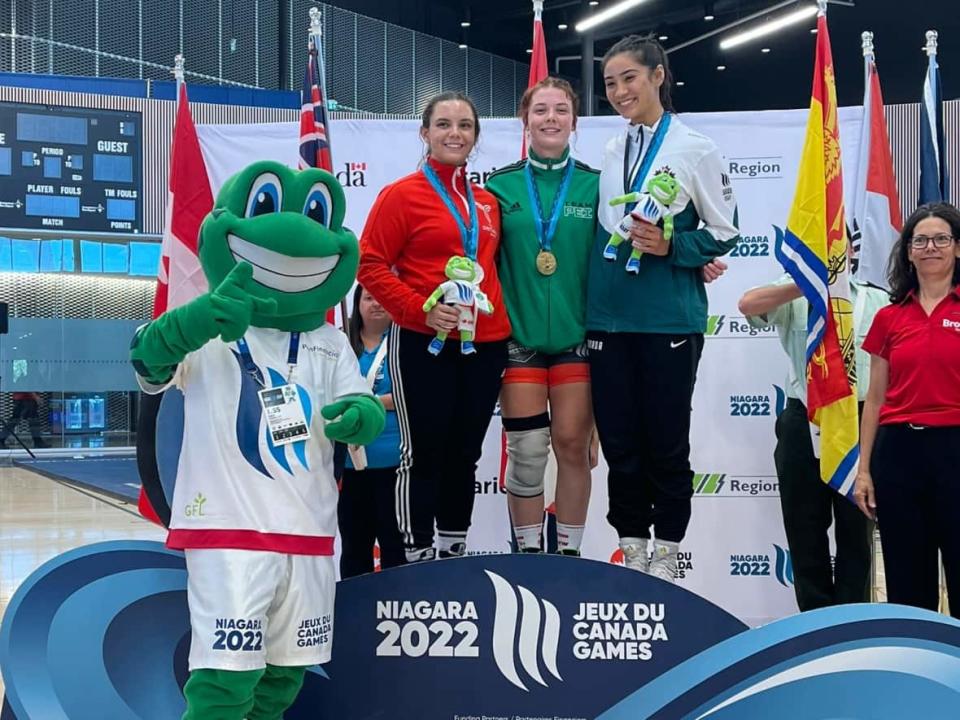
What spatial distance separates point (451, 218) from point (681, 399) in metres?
0.84

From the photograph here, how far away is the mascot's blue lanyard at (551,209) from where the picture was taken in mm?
2941

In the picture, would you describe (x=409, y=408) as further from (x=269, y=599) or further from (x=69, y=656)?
(x=69, y=656)

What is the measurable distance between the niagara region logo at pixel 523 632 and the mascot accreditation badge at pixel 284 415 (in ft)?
1.88

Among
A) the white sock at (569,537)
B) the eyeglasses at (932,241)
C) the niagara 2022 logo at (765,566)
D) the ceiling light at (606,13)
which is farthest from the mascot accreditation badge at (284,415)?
the ceiling light at (606,13)

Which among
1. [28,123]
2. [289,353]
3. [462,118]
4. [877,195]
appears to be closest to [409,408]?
[289,353]

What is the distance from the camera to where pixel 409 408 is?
2.88m

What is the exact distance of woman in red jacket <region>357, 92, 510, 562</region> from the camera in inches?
112

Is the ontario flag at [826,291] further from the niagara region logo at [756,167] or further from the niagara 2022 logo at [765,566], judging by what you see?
the niagara 2022 logo at [765,566]

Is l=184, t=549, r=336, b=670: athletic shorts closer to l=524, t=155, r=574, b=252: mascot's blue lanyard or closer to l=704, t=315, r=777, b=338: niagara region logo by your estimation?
l=524, t=155, r=574, b=252: mascot's blue lanyard

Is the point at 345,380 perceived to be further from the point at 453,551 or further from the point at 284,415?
the point at 453,551

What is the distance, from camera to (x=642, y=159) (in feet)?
9.50

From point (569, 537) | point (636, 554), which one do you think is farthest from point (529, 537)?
point (636, 554)

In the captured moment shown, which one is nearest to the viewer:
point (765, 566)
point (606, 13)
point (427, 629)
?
point (427, 629)

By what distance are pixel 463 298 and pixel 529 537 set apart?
790mm
